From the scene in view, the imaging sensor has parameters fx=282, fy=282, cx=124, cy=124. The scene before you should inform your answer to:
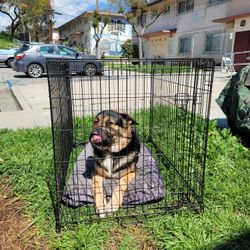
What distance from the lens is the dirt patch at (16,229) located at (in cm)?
221

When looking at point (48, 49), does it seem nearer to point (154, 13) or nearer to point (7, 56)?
point (7, 56)

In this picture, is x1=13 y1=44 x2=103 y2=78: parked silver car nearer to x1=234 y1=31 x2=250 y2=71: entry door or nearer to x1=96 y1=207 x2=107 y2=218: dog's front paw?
x1=234 y1=31 x2=250 y2=71: entry door

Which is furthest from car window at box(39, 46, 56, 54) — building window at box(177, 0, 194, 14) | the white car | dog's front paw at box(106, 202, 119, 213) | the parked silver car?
building window at box(177, 0, 194, 14)

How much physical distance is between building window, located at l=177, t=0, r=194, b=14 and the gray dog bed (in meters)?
21.6

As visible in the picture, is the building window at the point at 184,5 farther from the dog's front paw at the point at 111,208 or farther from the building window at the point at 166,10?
the dog's front paw at the point at 111,208

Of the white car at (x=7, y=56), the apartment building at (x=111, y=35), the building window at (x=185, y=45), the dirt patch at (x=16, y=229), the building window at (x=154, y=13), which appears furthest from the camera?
the apartment building at (x=111, y=35)

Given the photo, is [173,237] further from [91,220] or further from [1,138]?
[1,138]

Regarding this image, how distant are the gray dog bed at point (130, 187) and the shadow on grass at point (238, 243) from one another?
747 millimetres

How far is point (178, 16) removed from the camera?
77.7ft

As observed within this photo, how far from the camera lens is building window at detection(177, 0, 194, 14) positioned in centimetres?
2211

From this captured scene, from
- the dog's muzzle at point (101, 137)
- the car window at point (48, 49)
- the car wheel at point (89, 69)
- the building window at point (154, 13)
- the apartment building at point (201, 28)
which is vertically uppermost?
the building window at point (154, 13)

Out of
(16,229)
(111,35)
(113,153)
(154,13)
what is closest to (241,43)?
(154,13)

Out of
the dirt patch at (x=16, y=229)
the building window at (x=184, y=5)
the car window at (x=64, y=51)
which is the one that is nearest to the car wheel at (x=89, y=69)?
the dirt patch at (x=16, y=229)

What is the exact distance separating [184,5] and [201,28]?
3364 mm
